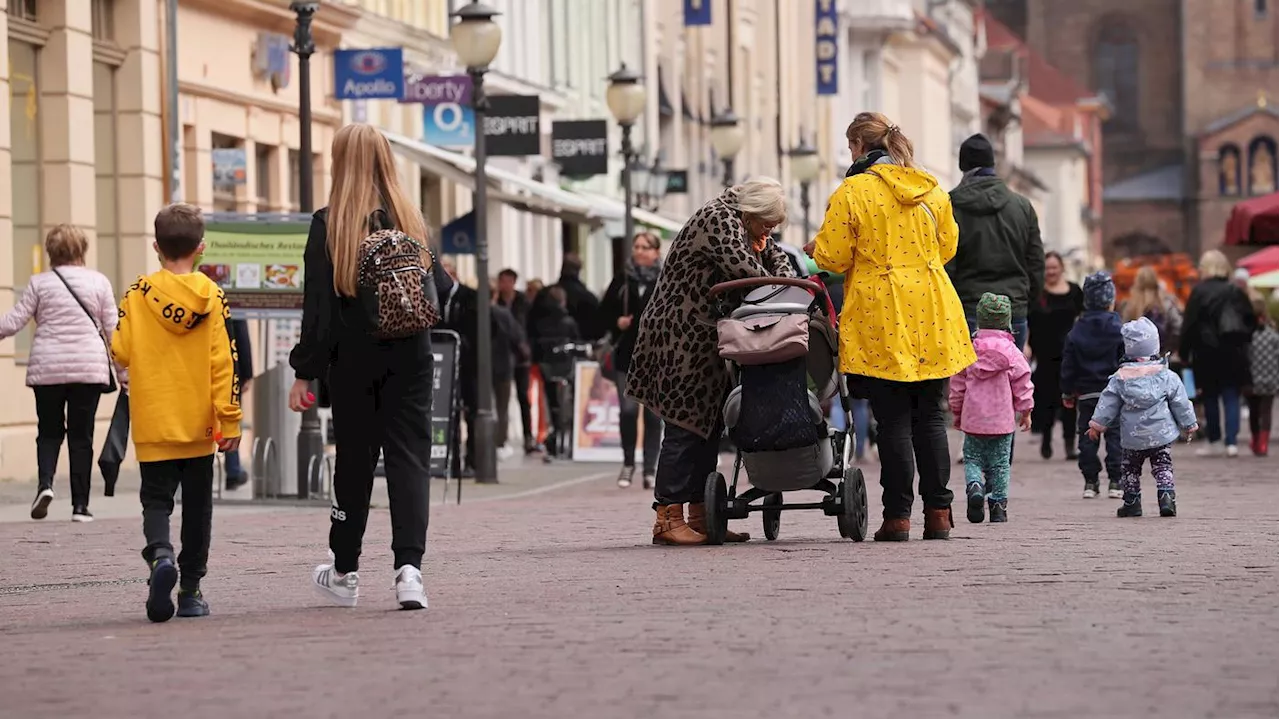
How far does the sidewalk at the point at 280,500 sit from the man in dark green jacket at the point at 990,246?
4.16 metres

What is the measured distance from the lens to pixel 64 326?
16359 millimetres

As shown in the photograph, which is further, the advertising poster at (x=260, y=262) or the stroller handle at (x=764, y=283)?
the advertising poster at (x=260, y=262)

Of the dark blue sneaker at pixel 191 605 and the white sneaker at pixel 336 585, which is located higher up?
the white sneaker at pixel 336 585

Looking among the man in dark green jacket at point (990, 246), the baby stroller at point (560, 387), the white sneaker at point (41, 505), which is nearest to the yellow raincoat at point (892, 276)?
the man in dark green jacket at point (990, 246)

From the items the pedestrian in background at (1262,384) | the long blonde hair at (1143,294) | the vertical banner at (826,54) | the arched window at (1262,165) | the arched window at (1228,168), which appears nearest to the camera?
the long blonde hair at (1143,294)

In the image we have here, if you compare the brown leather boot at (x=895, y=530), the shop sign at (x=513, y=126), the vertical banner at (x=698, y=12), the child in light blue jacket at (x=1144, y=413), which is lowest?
the brown leather boot at (x=895, y=530)

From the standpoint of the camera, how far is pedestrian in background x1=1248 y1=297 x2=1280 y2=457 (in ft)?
84.8

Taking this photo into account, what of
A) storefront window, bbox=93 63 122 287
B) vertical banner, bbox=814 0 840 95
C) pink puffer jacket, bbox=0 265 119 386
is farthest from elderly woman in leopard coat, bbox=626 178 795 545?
vertical banner, bbox=814 0 840 95

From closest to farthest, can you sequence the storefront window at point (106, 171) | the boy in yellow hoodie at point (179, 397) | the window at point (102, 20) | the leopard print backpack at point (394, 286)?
the leopard print backpack at point (394, 286)
the boy in yellow hoodie at point (179, 397)
the window at point (102, 20)
the storefront window at point (106, 171)

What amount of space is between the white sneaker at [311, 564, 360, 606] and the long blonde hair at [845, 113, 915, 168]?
347cm

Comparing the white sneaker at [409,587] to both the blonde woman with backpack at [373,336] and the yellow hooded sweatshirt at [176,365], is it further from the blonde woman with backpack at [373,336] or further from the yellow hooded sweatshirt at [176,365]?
the yellow hooded sweatshirt at [176,365]

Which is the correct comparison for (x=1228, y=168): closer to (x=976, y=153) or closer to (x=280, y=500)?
(x=280, y=500)

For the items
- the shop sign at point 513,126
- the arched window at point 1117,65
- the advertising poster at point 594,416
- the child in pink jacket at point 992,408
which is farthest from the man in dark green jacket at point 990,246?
the arched window at point 1117,65

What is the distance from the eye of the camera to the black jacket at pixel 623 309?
1866cm
